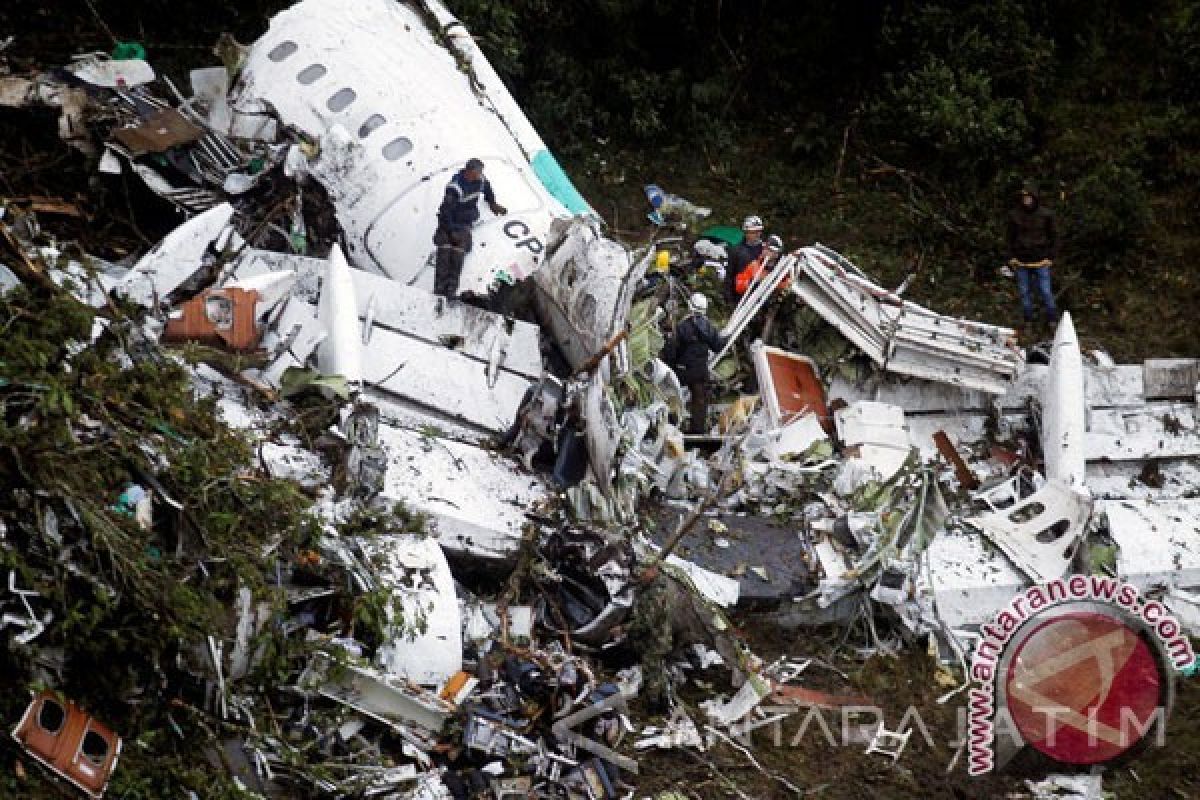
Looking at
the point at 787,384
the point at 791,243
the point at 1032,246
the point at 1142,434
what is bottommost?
the point at 787,384

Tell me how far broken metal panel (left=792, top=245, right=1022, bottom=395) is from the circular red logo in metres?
4.12

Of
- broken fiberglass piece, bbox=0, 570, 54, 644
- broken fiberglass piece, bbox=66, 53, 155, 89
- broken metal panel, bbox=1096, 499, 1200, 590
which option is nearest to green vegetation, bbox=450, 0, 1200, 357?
broken fiberglass piece, bbox=66, 53, 155, 89

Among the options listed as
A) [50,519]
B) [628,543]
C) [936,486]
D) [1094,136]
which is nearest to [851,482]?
[936,486]

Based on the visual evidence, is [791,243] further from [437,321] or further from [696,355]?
[437,321]

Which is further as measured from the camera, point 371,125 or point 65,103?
point 65,103

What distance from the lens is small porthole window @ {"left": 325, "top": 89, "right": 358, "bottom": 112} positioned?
13.4 metres

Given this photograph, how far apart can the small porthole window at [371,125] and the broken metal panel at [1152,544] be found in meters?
6.53

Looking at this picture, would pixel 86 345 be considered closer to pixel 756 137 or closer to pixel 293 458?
pixel 293 458

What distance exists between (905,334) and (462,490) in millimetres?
4049

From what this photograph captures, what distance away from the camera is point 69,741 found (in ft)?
24.9

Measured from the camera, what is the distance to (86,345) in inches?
348

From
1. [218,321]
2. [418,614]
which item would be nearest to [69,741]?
[418,614]

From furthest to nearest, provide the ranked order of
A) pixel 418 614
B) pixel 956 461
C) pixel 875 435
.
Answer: pixel 956 461 < pixel 875 435 < pixel 418 614

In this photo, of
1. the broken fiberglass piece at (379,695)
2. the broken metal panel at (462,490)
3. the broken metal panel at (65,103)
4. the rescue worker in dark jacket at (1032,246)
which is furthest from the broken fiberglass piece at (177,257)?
the rescue worker in dark jacket at (1032,246)
